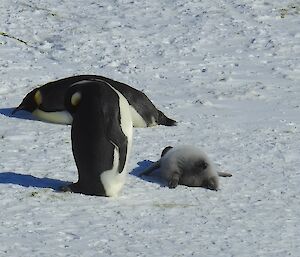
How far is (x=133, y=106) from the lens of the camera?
7695 millimetres

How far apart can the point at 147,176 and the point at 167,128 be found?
1.46 m

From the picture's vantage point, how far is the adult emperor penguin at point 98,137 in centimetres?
538

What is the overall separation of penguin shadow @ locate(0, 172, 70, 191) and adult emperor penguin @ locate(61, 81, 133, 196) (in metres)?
0.22

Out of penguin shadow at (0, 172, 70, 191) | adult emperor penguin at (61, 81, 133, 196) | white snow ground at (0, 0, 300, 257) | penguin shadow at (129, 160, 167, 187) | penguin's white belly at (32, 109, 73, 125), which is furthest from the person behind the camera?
penguin's white belly at (32, 109, 73, 125)

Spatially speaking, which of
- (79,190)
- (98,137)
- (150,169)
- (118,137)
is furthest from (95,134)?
(150,169)

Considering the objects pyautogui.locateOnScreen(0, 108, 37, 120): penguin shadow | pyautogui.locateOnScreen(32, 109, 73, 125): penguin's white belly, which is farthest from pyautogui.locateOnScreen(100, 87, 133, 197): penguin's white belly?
pyautogui.locateOnScreen(0, 108, 37, 120): penguin shadow

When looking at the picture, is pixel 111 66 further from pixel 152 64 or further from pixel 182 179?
pixel 182 179

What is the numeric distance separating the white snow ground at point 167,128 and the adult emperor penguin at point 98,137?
0.38 ft

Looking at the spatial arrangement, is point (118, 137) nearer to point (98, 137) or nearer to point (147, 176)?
point (98, 137)

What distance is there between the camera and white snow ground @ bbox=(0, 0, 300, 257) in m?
4.79

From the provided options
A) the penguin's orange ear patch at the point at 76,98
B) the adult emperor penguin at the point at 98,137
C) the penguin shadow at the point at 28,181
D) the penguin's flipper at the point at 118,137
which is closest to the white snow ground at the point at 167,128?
the penguin shadow at the point at 28,181

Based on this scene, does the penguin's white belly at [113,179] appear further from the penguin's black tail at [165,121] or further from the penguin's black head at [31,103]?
the penguin's black head at [31,103]

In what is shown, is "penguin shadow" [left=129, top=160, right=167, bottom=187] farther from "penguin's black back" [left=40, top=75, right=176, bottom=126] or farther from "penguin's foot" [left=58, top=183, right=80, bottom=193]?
"penguin's black back" [left=40, top=75, right=176, bottom=126]

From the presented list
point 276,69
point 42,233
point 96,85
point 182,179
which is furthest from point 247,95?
point 42,233
